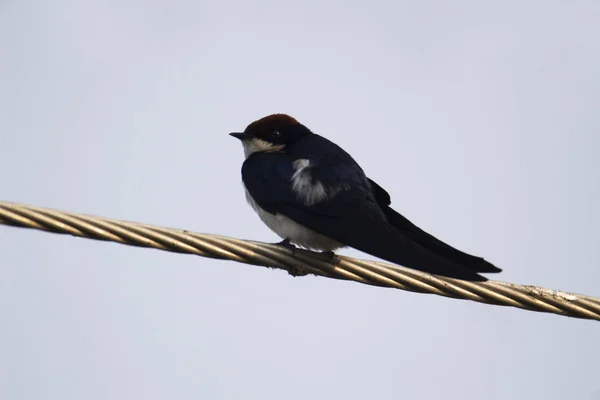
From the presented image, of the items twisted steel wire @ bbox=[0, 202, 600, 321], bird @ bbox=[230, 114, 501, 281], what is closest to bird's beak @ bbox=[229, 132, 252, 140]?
bird @ bbox=[230, 114, 501, 281]

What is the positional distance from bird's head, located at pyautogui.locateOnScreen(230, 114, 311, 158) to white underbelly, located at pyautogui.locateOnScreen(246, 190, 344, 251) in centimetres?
67

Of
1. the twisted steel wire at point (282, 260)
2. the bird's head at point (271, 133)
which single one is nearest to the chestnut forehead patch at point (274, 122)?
the bird's head at point (271, 133)

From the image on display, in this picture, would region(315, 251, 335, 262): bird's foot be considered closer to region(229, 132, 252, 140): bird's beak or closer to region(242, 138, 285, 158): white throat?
region(242, 138, 285, 158): white throat

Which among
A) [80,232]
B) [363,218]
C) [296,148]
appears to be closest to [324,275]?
[363,218]

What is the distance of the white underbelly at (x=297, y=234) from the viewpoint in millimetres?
3971

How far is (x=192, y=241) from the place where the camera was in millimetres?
2922

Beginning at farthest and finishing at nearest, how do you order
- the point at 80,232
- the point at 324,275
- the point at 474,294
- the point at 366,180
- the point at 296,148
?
1. the point at 296,148
2. the point at 366,180
3. the point at 324,275
4. the point at 474,294
5. the point at 80,232

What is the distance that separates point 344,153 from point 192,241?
159 centimetres

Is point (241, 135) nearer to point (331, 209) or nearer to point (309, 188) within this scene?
point (309, 188)

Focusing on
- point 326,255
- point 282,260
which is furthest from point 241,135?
point 282,260

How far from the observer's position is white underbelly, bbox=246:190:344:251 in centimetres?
397

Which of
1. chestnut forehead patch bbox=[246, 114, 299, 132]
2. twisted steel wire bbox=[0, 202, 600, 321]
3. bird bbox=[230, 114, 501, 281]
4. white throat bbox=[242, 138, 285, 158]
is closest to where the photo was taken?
twisted steel wire bbox=[0, 202, 600, 321]

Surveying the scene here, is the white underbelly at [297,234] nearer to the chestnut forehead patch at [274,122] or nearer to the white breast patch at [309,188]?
the white breast patch at [309,188]

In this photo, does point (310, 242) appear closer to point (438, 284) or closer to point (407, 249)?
point (407, 249)
